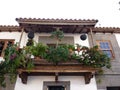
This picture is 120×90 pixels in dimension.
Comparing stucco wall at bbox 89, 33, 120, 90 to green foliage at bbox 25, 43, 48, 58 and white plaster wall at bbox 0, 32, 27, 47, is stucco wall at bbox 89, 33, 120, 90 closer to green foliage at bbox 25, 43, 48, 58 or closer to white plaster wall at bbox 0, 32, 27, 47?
green foliage at bbox 25, 43, 48, 58

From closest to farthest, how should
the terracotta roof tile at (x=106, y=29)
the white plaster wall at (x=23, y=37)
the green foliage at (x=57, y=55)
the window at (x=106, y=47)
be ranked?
the green foliage at (x=57, y=55)
the window at (x=106, y=47)
the white plaster wall at (x=23, y=37)
the terracotta roof tile at (x=106, y=29)

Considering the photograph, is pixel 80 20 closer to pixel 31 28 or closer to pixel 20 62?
Result: pixel 31 28

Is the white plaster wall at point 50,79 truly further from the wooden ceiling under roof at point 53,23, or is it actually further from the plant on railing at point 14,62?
the wooden ceiling under roof at point 53,23

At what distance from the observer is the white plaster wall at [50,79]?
938cm

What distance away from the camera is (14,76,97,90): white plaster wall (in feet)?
30.8

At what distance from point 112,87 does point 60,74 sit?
3.02 m

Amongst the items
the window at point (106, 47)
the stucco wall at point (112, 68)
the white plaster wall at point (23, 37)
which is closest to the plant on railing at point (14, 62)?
the white plaster wall at point (23, 37)

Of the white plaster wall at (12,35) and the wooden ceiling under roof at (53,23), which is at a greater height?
the wooden ceiling under roof at (53,23)

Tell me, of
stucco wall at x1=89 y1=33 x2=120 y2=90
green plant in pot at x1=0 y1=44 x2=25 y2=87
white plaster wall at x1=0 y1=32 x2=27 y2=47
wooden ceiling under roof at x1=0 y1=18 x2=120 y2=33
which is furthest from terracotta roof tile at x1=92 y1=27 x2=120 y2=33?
green plant in pot at x1=0 y1=44 x2=25 y2=87

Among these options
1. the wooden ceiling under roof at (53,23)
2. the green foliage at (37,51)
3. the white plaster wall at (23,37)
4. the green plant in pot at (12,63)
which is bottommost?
the green plant in pot at (12,63)

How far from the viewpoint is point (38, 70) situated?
8773 mm

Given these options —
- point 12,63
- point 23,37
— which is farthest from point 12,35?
point 12,63

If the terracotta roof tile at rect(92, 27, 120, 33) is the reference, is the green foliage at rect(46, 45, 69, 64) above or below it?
below

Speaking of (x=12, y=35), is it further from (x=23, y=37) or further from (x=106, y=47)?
(x=106, y=47)
